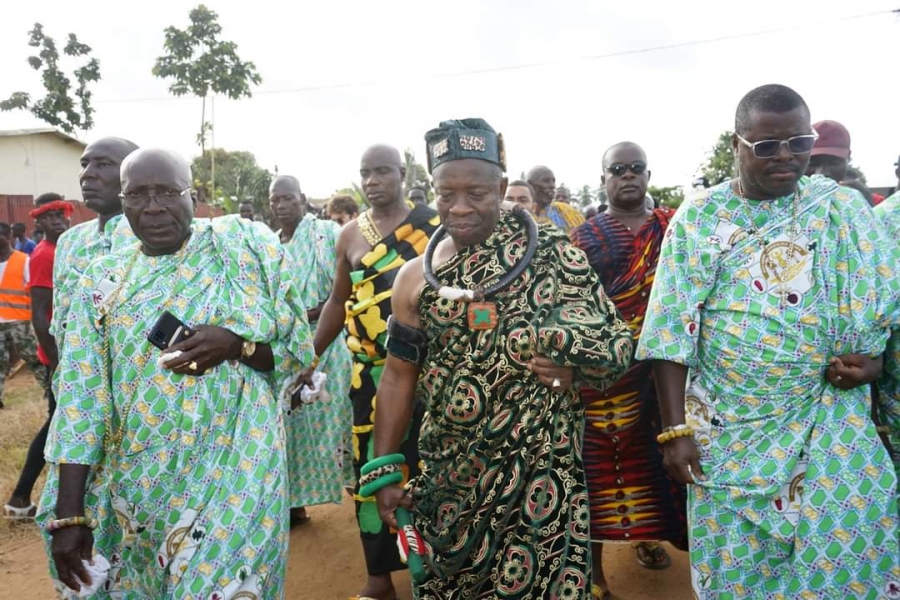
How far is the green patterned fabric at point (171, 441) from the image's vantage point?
253 centimetres

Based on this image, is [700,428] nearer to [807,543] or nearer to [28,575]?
[807,543]

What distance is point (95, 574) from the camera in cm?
248

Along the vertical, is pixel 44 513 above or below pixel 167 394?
below

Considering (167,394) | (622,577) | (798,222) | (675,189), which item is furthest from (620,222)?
(675,189)

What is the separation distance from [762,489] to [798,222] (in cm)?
99

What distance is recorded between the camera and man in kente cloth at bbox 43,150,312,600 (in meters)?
2.51

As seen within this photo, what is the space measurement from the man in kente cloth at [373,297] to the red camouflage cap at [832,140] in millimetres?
2344

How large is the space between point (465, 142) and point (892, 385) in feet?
6.55

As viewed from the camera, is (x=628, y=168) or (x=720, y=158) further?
(x=720, y=158)

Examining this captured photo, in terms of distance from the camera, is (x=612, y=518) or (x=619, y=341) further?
(x=612, y=518)

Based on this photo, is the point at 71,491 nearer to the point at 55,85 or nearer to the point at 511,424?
the point at 511,424

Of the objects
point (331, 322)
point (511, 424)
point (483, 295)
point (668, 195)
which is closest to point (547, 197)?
point (331, 322)

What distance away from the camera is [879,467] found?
8.36 feet

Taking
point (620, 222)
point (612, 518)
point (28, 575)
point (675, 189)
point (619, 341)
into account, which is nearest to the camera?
point (619, 341)
